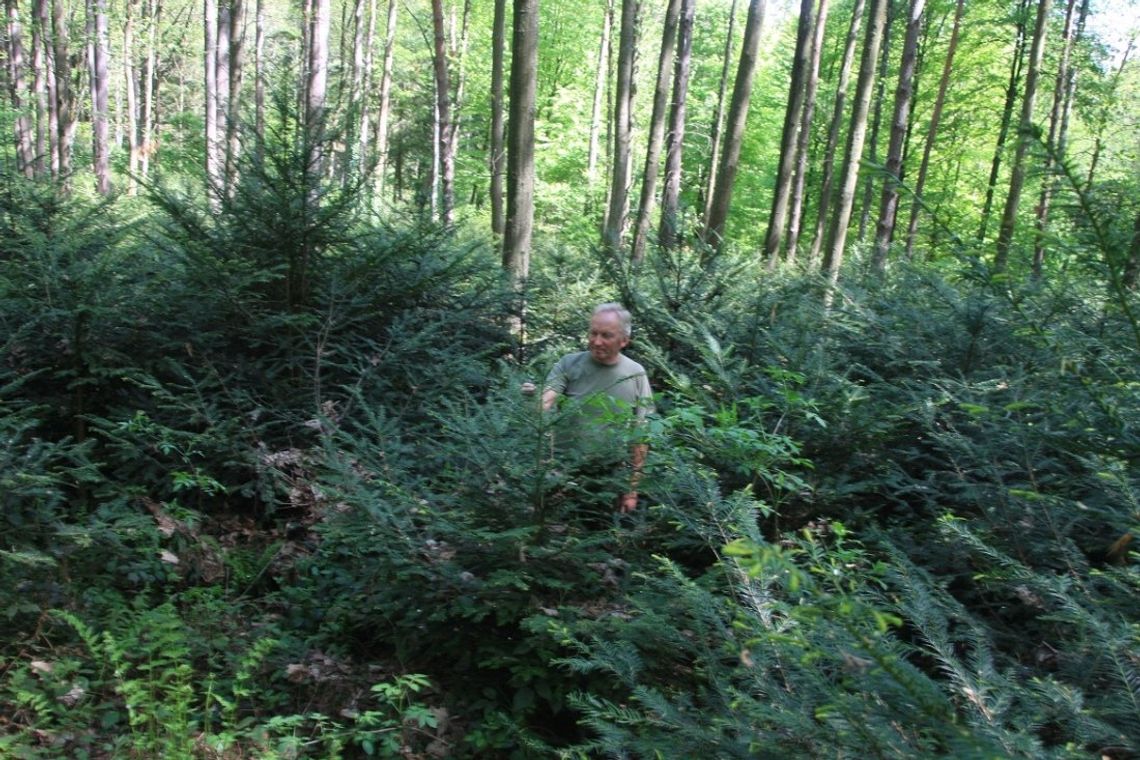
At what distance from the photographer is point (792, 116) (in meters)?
12.5

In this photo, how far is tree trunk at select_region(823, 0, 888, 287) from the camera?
1123cm

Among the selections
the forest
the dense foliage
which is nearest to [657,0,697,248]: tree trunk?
the forest

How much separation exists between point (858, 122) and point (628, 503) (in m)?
9.50

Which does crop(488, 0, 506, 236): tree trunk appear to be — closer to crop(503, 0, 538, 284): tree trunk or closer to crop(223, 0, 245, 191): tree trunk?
crop(503, 0, 538, 284): tree trunk

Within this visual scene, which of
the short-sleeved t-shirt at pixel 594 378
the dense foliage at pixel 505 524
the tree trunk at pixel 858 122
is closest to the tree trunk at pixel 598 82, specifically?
the tree trunk at pixel 858 122

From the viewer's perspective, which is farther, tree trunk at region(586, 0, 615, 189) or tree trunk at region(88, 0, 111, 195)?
tree trunk at region(586, 0, 615, 189)

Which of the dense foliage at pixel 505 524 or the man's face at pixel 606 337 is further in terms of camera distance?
the man's face at pixel 606 337

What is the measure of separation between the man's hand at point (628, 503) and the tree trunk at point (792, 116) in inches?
296

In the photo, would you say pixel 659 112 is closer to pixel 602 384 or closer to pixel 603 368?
pixel 603 368

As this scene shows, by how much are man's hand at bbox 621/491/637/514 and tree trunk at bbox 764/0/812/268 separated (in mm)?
7526

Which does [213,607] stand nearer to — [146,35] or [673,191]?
[673,191]

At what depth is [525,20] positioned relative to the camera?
8.13 m

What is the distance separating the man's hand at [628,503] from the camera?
4027mm

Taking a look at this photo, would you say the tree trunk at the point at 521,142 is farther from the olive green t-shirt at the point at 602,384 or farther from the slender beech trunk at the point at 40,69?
the slender beech trunk at the point at 40,69
